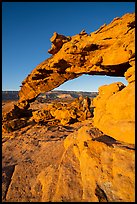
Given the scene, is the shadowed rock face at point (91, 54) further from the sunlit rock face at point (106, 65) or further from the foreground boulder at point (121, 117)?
the foreground boulder at point (121, 117)

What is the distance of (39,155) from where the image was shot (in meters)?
10.2

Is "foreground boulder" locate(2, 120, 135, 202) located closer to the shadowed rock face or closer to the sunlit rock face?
the sunlit rock face

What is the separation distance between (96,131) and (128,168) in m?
3.23

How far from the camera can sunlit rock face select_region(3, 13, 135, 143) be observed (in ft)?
23.3

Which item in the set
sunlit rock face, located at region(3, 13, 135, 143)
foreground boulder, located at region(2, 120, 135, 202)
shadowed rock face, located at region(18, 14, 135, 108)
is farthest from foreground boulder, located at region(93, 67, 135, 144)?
shadowed rock face, located at region(18, 14, 135, 108)

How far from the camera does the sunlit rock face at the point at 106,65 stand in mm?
7101

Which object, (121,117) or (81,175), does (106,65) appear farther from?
(81,175)

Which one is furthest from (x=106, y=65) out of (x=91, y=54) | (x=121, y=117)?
(x=121, y=117)

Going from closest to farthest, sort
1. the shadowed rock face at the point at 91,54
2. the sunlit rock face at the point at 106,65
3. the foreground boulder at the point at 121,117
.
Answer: the foreground boulder at the point at 121,117 → the sunlit rock face at the point at 106,65 → the shadowed rock face at the point at 91,54

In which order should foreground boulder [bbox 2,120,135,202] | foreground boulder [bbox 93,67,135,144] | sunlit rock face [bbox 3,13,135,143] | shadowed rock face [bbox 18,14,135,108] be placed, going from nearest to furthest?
foreground boulder [bbox 2,120,135,202]
foreground boulder [bbox 93,67,135,144]
sunlit rock face [bbox 3,13,135,143]
shadowed rock face [bbox 18,14,135,108]

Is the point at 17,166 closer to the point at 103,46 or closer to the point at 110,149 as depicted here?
the point at 110,149

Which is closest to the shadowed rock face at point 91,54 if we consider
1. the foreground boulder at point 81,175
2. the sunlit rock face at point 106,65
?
the sunlit rock face at point 106,65

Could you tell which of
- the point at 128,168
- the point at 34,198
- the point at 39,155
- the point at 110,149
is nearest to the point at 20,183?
the point at 34,198

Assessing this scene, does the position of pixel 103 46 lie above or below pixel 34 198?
above
